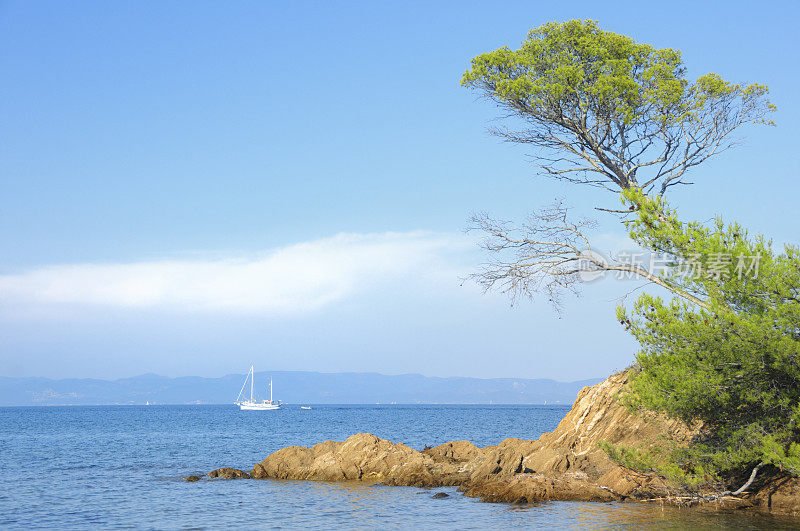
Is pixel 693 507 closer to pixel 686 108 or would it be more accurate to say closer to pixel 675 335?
pixel 675 335

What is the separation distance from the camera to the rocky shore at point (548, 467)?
65.9ft

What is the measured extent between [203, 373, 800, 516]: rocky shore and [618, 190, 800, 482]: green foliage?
2965 mm

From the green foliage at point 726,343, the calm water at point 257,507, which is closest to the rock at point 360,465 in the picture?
the calm water at point 257,507

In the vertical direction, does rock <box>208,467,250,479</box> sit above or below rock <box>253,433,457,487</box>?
below

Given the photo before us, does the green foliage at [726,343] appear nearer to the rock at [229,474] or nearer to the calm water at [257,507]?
the calm water at [257,507]

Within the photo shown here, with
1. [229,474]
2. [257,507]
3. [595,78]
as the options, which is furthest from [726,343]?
[229,474]

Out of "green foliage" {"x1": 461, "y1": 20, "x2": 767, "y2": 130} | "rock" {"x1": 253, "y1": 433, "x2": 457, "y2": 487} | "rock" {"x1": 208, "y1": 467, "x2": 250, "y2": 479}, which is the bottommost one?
"rock" {"x1": 208, "y1": 467, "x2": 250, "y2": 479}

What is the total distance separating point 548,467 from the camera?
24859mm

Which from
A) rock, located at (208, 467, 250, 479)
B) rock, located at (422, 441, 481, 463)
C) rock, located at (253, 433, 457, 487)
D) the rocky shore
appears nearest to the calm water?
the rocky shore

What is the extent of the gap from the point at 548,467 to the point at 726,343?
35.0 ft

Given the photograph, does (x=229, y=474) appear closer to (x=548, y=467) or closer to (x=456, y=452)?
(x=456, y=452)

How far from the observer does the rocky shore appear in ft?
65.9

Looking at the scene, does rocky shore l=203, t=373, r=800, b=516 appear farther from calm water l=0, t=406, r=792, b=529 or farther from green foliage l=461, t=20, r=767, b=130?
green foliage l=461, t=20, r=767, b=130

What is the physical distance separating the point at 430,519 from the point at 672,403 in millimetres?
7884
